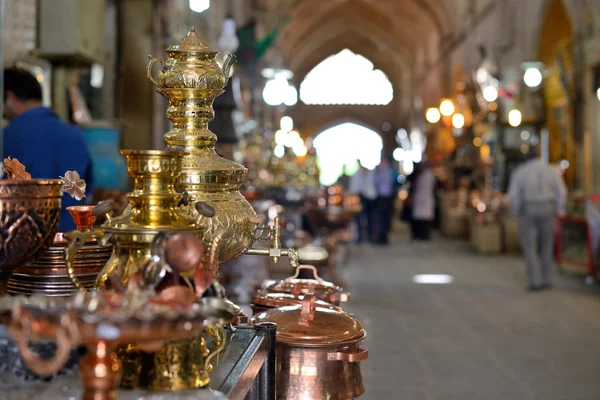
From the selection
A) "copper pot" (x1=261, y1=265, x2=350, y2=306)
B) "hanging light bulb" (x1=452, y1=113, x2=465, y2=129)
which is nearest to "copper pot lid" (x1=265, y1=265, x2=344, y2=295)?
"copper pot" (x1=261, y1=265, x2=350, y2=306)

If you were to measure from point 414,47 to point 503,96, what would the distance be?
1798cm

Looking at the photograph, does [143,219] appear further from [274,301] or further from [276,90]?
[276,90]

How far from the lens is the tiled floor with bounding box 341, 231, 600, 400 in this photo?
460 cm

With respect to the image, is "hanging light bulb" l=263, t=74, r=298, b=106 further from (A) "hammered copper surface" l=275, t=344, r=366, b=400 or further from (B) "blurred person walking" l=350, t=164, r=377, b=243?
(A) "hammered copper surface" l=275, t=344, r=366, b=400

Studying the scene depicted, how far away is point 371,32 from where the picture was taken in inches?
1399

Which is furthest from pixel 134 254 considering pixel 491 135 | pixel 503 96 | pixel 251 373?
pixel 491 135

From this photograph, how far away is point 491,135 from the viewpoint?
18141mm

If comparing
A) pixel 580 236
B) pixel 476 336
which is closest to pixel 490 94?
pixel 580 236

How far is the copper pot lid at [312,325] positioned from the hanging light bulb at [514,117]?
589 inches

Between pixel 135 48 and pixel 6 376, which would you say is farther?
pixel 135 48

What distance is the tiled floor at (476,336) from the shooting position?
4602mm

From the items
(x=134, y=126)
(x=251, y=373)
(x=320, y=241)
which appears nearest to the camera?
(x=251, y=373)

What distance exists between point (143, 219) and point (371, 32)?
115 ft

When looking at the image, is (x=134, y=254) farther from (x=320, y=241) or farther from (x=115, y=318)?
(x=320, y=241)
